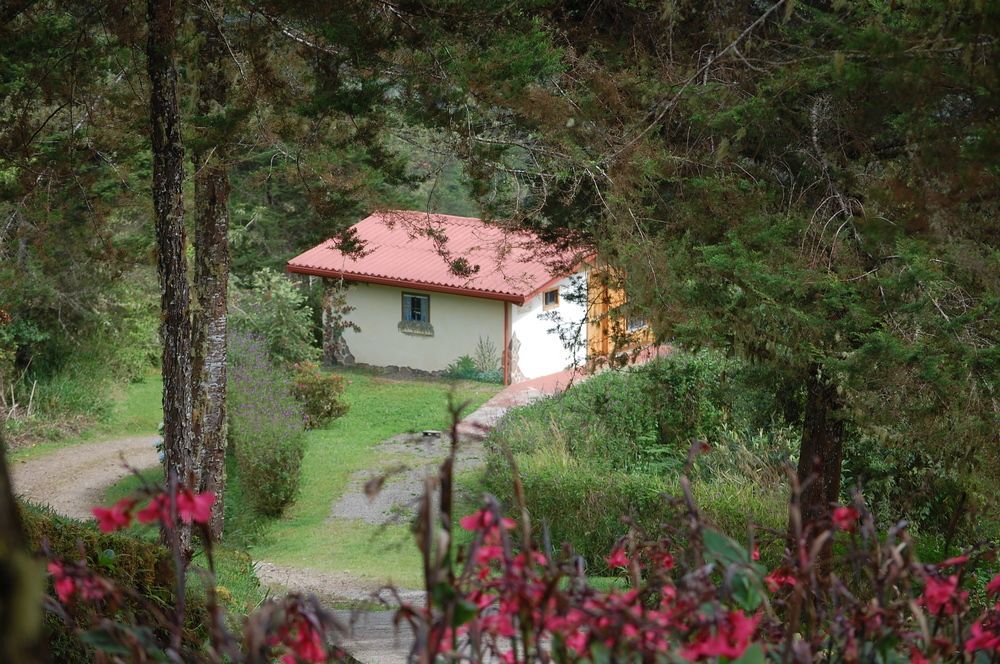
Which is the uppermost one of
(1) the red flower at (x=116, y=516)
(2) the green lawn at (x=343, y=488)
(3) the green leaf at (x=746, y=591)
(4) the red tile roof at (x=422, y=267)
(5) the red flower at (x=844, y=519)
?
(4) the red tile roof at (x=422, y=267)

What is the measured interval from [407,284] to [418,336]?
1254mm

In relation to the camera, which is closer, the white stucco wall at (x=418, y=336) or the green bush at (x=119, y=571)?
the green bush at (x=119, y=571)

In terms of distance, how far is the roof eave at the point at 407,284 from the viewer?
21.0 m

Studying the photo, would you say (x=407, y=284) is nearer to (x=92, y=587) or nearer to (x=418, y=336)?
(x=418, y=336)

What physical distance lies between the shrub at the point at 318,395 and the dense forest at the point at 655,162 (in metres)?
8.58

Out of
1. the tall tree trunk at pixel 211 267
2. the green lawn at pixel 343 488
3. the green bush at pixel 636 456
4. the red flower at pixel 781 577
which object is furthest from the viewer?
the green lawn at pixel 343 488

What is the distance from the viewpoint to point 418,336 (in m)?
22.7

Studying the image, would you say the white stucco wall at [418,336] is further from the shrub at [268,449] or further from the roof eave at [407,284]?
the shrub at [268,449]

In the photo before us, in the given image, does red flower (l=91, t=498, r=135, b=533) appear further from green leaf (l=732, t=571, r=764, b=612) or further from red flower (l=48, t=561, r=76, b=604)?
green leaf (l=732, t=571, r=764, b=612)

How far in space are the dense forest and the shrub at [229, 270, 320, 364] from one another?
1096 centimetres

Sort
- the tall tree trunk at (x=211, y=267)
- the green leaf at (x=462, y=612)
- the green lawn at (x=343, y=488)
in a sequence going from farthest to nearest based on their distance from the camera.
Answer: the green lawn at (x=343, y=488) < the tall tree trunk at (x=211, y=267) < the green leaf at (x=462, y=612)

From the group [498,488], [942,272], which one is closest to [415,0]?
[942,272]

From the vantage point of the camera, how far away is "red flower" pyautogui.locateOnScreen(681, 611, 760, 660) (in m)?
1.41

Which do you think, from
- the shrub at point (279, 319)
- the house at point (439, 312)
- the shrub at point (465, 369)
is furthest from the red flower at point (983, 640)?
the shrub at point (279, 319)
